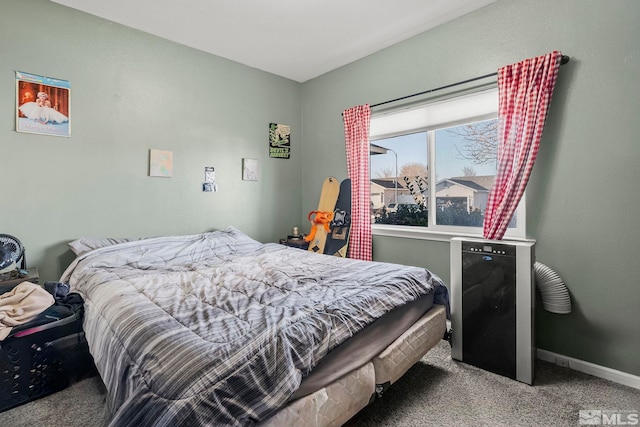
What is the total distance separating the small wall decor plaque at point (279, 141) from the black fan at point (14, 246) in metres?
2.35

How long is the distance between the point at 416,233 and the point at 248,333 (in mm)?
2125

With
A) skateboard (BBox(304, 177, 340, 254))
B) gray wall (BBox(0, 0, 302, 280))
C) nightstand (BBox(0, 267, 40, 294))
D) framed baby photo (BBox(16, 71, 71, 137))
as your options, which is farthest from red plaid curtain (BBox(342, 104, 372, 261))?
nightstand (BBox(0, 267, 40, 294))

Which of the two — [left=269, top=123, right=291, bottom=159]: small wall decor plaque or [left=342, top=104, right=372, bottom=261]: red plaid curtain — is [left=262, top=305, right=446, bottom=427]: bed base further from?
[left=269, top=123, right=291, bottom=159]: small wall decor plaque

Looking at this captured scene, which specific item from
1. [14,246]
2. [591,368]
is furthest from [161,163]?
[591,368]

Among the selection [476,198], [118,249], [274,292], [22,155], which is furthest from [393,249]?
[22,155]

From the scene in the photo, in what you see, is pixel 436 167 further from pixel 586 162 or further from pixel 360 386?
pixel 360 386

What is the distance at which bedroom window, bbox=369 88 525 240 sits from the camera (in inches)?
102

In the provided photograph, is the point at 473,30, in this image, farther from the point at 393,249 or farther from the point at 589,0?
the point at 393,249

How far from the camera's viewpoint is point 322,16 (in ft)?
8.59

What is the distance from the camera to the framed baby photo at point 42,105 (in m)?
2.27

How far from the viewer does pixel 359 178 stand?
10.6 ft

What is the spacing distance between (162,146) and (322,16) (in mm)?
1831

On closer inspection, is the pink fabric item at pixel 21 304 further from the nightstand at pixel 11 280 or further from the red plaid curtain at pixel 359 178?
the red plaid curtain at pixel 359 178

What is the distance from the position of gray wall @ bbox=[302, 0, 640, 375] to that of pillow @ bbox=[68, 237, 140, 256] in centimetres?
320
